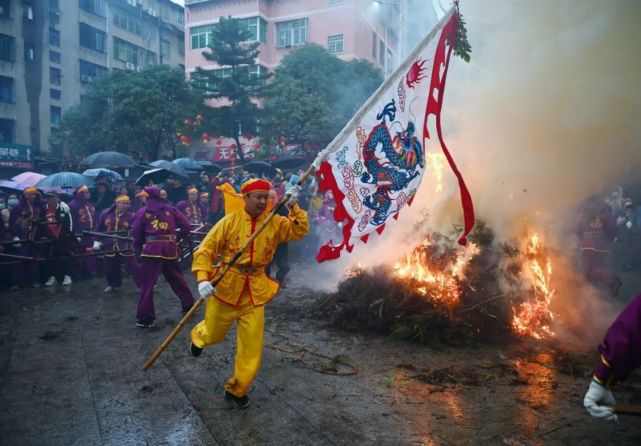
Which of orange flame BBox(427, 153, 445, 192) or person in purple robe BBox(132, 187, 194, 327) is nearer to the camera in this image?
person in purple robe BBox(132, 187, 194, 327)

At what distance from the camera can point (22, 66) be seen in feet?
99.0

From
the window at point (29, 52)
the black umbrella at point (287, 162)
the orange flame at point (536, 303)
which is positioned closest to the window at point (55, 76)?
the window at point (29, 52)

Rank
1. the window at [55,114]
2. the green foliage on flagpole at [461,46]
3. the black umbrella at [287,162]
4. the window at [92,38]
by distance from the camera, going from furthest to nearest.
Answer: the window at [92,38]
the window at [55,114]
the black umbrella at [287,162]
the green foliage on flagpole at [461,46]

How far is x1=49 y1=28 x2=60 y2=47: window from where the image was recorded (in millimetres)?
31984

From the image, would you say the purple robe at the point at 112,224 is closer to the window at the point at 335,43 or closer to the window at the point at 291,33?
the window at the point at 335,43

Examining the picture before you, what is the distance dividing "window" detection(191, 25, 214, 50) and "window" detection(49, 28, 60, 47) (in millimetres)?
8974

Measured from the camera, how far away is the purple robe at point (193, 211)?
1134 centimetres

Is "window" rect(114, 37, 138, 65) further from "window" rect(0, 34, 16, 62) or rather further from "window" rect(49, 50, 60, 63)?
"window" rect(0, 34, 16, 62)

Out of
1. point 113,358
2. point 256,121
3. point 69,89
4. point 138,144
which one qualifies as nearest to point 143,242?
point 113,358

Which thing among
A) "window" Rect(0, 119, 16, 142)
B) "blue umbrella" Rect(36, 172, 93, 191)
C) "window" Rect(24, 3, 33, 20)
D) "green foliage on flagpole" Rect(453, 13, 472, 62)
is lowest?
"blue umbrella" Rect(36, 172, 93, 191)

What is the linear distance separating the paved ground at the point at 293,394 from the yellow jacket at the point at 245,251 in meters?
0.97

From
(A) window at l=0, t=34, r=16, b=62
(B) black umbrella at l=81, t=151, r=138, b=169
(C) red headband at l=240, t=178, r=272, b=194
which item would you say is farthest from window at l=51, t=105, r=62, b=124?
(C) red headband at l=240, t=178, r=272, b=194

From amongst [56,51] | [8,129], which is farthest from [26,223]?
[56,51]

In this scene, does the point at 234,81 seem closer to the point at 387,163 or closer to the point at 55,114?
the point at 55,114
